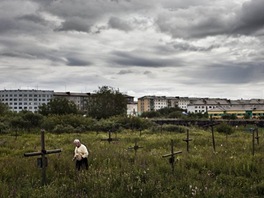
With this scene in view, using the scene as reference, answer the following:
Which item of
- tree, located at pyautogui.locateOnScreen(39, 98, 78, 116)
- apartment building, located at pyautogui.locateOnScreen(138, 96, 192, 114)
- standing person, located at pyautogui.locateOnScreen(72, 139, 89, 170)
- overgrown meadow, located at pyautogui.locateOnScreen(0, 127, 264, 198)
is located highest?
apartment building, located at pyautogui.locateOnScreen(138, 96, 192, 114)

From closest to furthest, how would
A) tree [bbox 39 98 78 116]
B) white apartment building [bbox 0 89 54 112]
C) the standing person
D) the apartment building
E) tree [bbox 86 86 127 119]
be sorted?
the standing person
tree [bbox 39 98 78 116]
tree [bbox 86 86 127 119]
white apartment building [bbox 0 89 54 112]
the apartment building

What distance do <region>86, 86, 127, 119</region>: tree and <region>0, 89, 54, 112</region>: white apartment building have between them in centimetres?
9604

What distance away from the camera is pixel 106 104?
6669 cm

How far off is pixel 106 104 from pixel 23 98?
10600 centimetres

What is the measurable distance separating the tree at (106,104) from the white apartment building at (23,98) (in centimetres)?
9604

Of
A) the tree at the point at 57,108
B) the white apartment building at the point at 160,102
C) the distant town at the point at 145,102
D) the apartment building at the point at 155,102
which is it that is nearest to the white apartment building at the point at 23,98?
the distant town at the point at 145,102

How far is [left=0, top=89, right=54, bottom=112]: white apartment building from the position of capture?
160m

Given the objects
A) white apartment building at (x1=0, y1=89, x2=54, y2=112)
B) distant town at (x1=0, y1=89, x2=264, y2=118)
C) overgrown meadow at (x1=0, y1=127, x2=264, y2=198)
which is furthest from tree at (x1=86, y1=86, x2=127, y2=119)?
white apartment building at (x1=0, y1=89, x2=54, y2=112)

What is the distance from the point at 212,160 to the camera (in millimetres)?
11906

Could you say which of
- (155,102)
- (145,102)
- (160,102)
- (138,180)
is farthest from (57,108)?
(160,102)

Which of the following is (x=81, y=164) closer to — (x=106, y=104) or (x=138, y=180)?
(x=138, y=180)

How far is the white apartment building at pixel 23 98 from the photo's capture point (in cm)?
16000

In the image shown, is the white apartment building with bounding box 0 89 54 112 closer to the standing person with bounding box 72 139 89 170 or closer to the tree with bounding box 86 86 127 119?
the tree with bounding box 86 86 127 119

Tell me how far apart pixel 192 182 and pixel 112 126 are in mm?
31380
